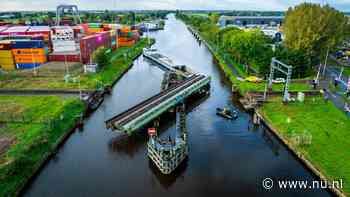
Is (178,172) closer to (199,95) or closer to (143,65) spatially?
(199,95)

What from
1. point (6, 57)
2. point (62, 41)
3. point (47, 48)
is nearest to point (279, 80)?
point (47, 48)

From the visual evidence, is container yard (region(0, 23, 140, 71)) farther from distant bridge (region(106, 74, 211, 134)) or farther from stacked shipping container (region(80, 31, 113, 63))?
distant bridge (region(106, 74, 211, 134))

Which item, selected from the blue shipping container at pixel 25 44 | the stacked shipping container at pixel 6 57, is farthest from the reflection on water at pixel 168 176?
the stacked shipping container at pixel 6 57

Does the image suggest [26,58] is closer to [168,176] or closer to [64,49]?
[64,49]

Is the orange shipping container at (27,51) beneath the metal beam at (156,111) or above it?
above

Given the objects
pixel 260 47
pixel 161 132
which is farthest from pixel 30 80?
pixel 260 47

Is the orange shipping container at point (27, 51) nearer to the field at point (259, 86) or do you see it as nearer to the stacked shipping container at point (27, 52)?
the stacked shipping container at point (27, 52)
